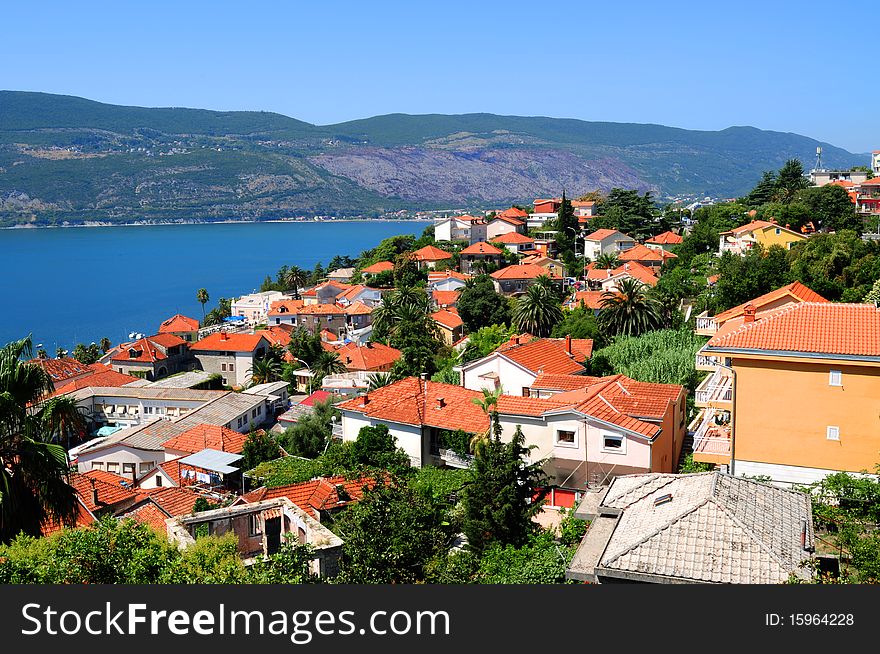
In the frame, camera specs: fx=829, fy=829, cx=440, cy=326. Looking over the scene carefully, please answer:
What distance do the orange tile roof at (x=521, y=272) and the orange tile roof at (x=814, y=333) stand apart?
47.0 m

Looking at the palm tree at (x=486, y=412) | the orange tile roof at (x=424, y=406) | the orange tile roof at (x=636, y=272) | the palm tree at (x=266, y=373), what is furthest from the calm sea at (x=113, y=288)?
the palm tree at (x=486, y=412)

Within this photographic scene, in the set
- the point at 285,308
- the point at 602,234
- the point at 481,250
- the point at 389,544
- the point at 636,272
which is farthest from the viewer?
the point at 481,250

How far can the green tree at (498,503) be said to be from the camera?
14805 mm

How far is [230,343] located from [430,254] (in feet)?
86.4

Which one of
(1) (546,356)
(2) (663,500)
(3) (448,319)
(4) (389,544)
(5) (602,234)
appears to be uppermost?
(5) (602,234)

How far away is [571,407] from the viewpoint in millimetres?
20797

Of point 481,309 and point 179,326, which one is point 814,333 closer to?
point 481,309

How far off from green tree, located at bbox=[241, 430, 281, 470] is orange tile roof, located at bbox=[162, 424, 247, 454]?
1.88ft

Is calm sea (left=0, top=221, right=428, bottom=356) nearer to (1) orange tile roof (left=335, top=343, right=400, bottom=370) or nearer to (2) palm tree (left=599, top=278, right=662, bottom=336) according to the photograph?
(1) orange tile roof (left=335, top=343, right=400, bottom=370)

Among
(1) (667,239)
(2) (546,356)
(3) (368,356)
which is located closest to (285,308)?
(3) (368,356)

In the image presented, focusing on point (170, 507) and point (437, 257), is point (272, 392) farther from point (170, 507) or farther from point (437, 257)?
point (437, 257)

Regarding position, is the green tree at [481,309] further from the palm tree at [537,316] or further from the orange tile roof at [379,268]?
the orange tile roof at [379,268]

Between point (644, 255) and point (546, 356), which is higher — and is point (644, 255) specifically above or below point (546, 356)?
above

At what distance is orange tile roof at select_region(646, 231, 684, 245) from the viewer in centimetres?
6938
